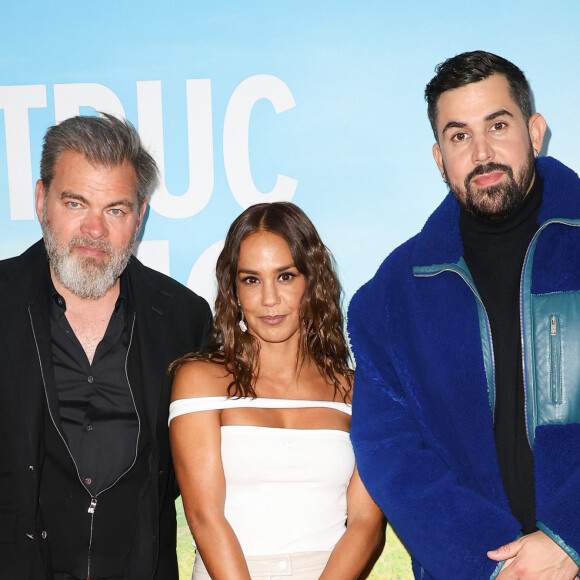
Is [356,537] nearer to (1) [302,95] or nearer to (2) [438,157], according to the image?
(2) [438,157]

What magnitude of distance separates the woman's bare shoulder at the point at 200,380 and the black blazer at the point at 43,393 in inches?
4.3

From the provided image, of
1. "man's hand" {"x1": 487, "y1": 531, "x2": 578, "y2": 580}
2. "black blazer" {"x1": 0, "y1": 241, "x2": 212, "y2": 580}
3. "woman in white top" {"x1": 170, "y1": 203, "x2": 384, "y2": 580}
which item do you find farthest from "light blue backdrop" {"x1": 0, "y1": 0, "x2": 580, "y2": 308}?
"man's hand" {"x1": 487, "y1": 531, "x2": 578, "y2": 580}

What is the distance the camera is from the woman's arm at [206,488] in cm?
233

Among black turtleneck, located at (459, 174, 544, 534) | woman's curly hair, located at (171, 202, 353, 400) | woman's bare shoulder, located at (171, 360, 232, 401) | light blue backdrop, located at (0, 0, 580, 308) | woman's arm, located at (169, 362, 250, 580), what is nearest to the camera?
black turtleneck, located at (459, 174, 544, 534)

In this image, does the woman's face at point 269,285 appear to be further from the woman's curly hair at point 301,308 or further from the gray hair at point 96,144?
the gray hair at point 96,144

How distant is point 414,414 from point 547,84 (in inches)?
61.0

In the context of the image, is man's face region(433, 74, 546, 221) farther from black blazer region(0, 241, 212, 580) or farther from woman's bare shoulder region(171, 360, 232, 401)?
black blazer region(0, 241, 212, 580)

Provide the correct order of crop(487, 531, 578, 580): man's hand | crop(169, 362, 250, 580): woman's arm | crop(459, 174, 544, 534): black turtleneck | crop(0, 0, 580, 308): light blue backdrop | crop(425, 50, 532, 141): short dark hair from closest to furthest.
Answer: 1. crop(487, 531, 578, 580): man's hand
2. crop(459, 174, 544, 534): black turtleneck
3. crop(425, 50, 532, 141): short dark hair
4. crop(169, 362, 250, 580): woman's arm
5. crop(0, 0, 580, 308): light blue backdrop

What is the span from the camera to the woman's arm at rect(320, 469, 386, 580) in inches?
94.3

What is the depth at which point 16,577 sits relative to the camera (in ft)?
7.91

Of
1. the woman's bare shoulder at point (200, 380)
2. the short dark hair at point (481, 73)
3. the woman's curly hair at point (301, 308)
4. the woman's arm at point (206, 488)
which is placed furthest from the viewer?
the woman's curly hair at point (301, 308)

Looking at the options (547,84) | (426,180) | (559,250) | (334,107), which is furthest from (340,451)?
(547,84)

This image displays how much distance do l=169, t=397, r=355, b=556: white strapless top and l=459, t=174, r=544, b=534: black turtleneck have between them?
61 cm

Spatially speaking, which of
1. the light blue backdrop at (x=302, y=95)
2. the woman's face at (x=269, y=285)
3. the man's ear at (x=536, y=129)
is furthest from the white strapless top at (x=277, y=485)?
the man's ear at (x=536, y=129)
